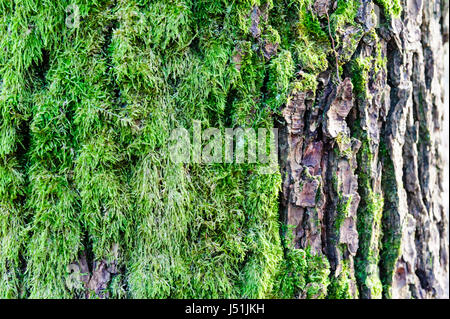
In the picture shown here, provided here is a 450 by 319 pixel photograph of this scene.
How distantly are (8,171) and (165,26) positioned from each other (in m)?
0.82

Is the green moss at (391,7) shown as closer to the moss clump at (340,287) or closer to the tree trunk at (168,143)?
the tree trunk at (168,143)

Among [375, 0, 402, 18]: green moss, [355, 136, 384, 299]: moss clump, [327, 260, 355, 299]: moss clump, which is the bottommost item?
[327, 260, 355, 299]: moss clump

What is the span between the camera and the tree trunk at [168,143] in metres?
1.28

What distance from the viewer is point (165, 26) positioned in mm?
1275

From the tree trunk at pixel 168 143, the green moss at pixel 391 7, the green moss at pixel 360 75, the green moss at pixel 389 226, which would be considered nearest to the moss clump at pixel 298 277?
the tree trunk at pixel 168 143

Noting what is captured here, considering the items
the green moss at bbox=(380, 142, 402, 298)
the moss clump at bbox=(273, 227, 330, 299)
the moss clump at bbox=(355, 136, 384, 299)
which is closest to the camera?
the moss clump at bbox=(273, 227, 330, 299)

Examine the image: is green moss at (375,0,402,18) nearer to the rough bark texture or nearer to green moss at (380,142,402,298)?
the rough bark texture

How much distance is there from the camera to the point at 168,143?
4.29 feet

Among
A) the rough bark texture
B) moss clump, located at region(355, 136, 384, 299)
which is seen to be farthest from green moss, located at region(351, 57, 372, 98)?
moss clump, located at region(355, 136, 384, 299)

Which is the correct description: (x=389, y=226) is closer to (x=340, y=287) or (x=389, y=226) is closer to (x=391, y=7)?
(x=340, y=287)

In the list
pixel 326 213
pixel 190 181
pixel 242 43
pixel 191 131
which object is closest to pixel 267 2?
pixel 242 43

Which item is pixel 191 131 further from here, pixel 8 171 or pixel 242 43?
pixel 8 171

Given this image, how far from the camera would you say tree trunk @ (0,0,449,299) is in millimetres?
1280

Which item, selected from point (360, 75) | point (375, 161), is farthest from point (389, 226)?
point (360, 75)
